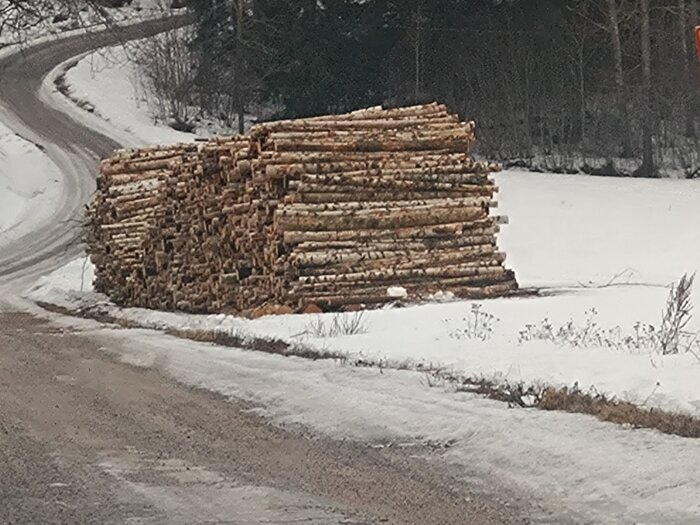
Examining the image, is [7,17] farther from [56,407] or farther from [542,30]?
[542,30]

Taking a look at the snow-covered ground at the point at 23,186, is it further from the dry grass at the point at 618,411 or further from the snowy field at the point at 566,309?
the dry grass at the point at 618,411

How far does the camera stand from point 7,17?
13.5 m

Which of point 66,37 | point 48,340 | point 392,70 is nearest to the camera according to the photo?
point 48,340

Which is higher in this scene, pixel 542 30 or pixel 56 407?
pixel 542 30

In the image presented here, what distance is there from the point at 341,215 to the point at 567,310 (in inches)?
135

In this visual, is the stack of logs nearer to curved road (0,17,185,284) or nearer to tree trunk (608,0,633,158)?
curved road (0,17,185,284)

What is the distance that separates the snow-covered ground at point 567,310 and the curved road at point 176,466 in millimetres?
1808

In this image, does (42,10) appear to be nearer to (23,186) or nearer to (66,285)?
(66,285)

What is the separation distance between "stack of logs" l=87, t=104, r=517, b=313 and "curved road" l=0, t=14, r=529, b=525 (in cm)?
457

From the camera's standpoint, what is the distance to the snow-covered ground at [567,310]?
9570 mm

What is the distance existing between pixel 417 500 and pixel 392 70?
36742 millimetres

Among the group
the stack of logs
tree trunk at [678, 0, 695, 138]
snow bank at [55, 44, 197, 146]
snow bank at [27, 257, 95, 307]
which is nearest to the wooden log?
the stack of logs

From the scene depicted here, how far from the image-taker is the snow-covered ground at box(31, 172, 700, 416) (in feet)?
31.4

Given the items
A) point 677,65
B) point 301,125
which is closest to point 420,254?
point 301,125
